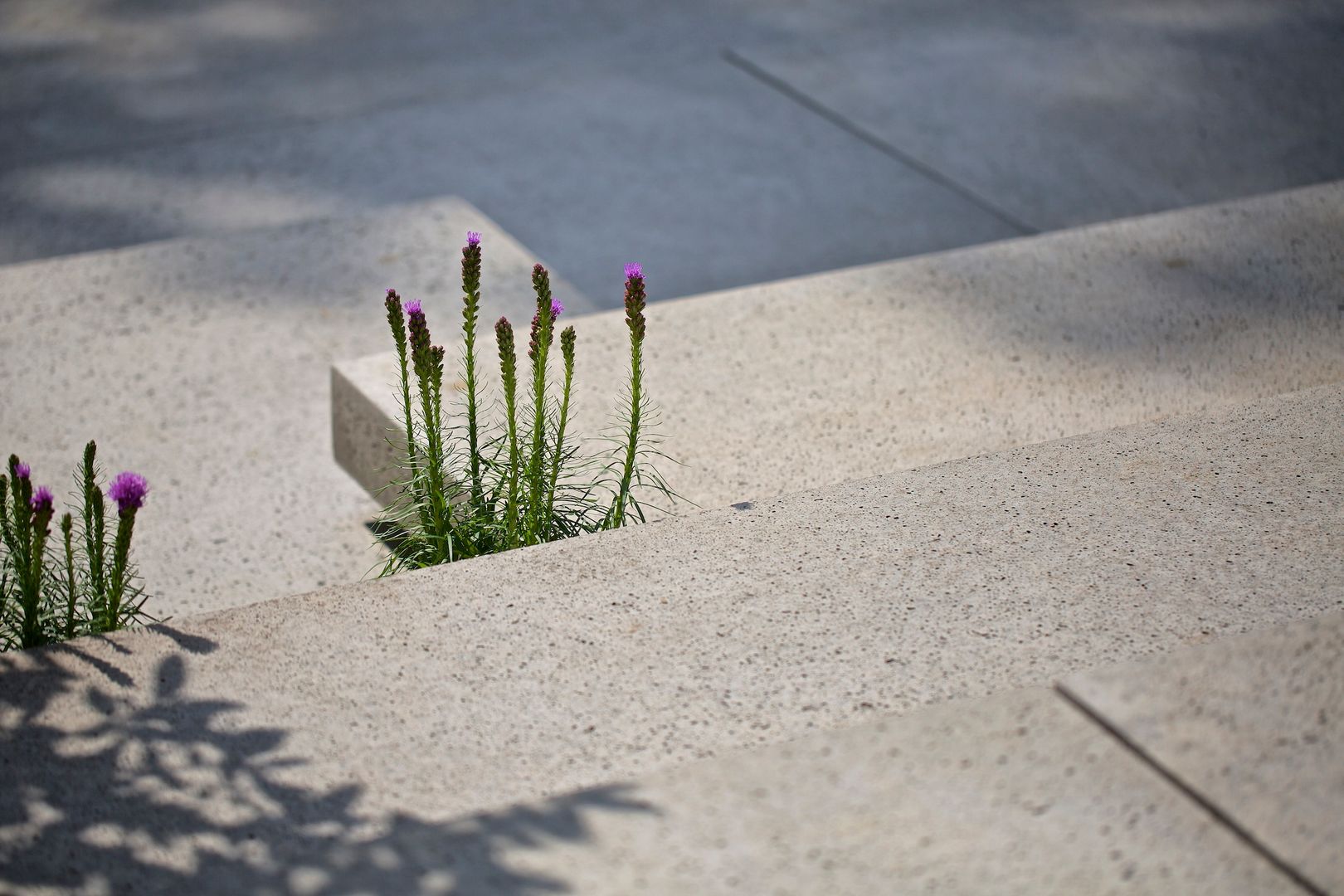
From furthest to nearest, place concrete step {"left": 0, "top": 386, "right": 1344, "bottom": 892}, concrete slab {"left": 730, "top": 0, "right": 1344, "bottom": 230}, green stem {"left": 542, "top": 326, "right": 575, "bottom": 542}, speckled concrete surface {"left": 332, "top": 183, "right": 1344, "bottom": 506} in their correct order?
concrete slab {"left": 730, "top": 0, "right": 1344, "bottom": 230}, speckled concrete surface {"left": 332, "top": 183, "right": 1344, "bottom": 506}, green stem {"left": 542, "top": 326, "right": 575, "bottom": 542}, concrete step {"left": 0, "top": 386, "right": 1344, "bottom": 892}

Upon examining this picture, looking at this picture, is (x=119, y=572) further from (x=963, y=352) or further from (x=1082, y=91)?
(x=1082, y=91)

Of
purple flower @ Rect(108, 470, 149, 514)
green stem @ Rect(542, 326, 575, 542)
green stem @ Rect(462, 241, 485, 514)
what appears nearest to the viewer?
purple flower @ Rect(108, 470, 149, 514)

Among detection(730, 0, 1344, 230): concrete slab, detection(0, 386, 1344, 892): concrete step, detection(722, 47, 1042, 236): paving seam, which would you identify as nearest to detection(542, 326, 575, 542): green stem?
detection(0, 386, 1344, 892): concrete step

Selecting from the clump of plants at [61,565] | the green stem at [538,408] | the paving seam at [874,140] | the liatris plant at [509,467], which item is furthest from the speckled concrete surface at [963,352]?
the paving seam at [874,140]

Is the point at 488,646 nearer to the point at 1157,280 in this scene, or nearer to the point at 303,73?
the point at 1157,280

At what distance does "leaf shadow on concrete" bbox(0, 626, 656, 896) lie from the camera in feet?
5.64

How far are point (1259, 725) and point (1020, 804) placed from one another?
0.37 meters

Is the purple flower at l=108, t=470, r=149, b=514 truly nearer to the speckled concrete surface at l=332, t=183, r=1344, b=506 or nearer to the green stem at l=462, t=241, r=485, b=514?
the green stem at l=462, t=241, r=485, b=514

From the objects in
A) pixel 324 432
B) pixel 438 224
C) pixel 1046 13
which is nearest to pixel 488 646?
pixel 324 432

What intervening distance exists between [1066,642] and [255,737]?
4.00 ft

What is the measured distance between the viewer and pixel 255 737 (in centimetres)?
198

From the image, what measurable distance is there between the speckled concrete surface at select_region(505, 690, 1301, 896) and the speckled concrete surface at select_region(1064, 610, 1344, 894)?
39mm

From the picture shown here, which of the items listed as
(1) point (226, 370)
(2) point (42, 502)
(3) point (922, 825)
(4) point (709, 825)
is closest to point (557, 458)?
(2) point (42, 502)

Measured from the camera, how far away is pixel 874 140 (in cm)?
596
